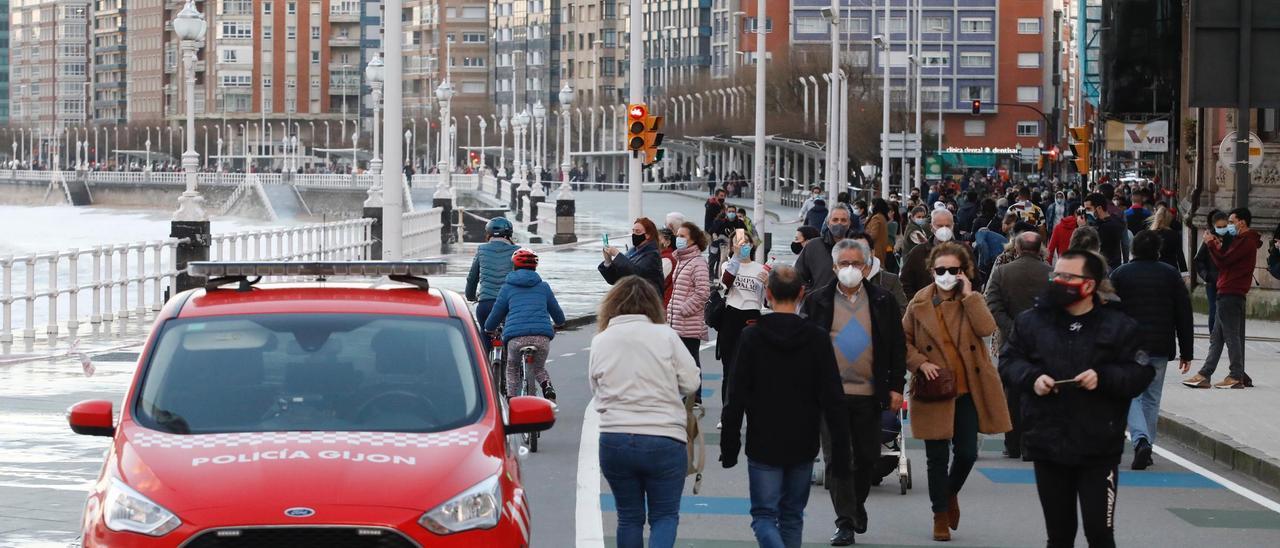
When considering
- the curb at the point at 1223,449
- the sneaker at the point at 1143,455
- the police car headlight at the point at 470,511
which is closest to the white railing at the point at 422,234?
the curb at the point at 1223,449

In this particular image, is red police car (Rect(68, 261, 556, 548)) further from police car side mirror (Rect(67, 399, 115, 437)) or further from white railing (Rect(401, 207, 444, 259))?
white railing (Rect(401, 207, 444, 259))

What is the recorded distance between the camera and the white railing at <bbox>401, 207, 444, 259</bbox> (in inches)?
1829

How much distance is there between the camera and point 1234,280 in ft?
60.0

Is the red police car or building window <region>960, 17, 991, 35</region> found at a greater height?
building window <region>960, 17, 991, 35</region>

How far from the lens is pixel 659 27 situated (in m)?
184

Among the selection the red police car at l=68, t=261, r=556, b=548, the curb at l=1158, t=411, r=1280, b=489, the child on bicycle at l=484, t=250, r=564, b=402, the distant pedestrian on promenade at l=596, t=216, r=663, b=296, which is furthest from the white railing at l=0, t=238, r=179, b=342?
the red police car at l=68, t=261, r=556, b=548

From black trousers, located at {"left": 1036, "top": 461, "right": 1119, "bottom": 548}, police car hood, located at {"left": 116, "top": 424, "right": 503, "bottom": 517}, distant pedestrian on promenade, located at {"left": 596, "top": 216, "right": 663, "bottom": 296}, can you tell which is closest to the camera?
police car hood, located at {"left": 116, "top": 424, "right": 503, "bottom": 517}

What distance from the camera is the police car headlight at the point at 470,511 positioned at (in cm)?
727

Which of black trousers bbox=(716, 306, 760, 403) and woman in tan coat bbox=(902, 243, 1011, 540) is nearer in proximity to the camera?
woman in tan coat bbox=(902, 243, 1011, 540)

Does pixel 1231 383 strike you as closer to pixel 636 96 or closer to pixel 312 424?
pixel 312 424

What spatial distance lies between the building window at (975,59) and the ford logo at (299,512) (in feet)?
475

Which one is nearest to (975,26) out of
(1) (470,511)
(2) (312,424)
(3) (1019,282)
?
(3) (1019,282)

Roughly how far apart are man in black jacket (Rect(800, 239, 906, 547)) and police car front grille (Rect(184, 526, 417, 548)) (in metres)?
3.75

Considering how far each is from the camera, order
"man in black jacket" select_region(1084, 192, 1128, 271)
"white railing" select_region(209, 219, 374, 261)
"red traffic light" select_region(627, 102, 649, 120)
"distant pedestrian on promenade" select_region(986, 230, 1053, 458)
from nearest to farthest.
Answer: "distant pedestrian on promenade" select_region(986, 230, 1053, 458) → "man in black jacket" select_region(1084, 192, 1128, 271) → "red traffic light" select_region(627, 102, 649, 120) → "white railing" select_region(209, 219, 374, 261)
